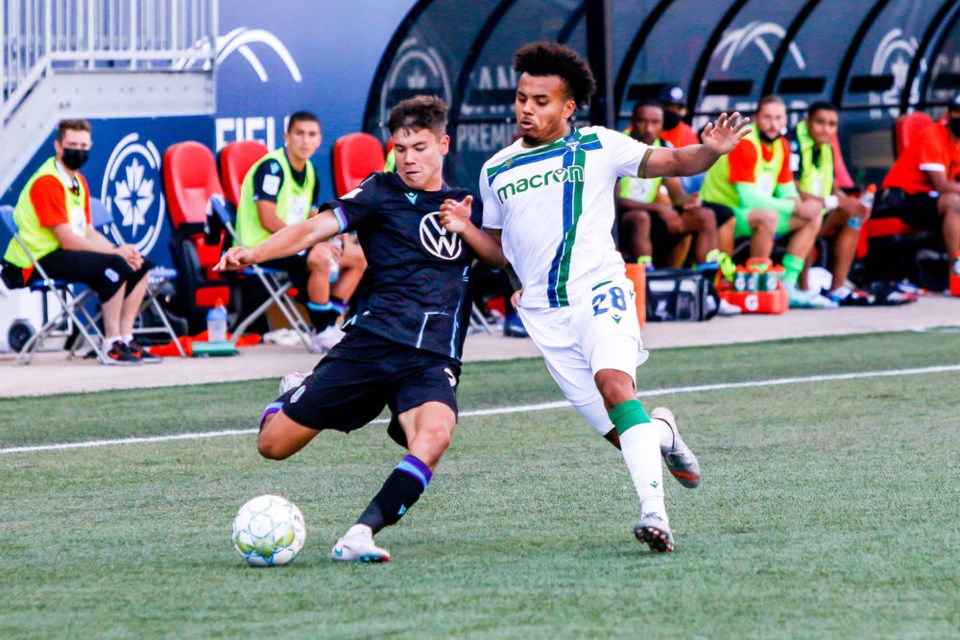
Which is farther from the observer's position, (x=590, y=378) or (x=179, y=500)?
(x=179, y=500)

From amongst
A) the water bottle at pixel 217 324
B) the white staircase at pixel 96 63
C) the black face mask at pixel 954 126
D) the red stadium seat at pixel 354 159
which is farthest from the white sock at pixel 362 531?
the black face mask at pixel 954 126

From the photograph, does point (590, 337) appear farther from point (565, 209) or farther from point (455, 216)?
point (455, 216)

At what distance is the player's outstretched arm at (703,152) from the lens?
5664mm

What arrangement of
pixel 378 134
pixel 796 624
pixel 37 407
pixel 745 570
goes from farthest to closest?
1. pixel 378 134
2. pixel 37 407
3. pixel 745 570
4. pixel 796 624

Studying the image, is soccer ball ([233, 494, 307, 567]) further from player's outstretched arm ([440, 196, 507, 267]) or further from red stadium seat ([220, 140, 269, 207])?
red stadium seat ([220, 140, 269, 207])

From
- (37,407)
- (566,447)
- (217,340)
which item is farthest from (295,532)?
(217,340)

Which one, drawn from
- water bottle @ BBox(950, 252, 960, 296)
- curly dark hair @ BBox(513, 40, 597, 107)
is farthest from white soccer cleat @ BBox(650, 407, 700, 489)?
water bottle @ BBox(950, 252, 960, 296)

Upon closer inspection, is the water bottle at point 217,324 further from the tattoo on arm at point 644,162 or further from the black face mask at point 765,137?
the tattoo on arm at point 644,162

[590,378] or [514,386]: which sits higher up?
[590,378]

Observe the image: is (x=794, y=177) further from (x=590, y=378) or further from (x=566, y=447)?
(x=590, y=378)

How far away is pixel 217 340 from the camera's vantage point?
486 inches

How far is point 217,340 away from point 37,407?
2.77m

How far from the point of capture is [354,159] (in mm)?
13797

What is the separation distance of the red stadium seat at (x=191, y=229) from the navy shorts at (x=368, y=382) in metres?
6.76
